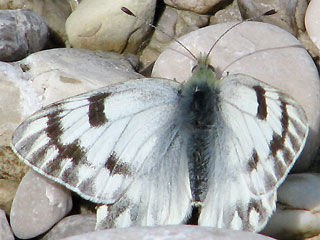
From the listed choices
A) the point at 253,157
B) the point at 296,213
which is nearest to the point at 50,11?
the point at 253,157

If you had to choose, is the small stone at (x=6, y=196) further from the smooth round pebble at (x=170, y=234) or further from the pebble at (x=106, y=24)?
the pebble at (x=106, y=24)

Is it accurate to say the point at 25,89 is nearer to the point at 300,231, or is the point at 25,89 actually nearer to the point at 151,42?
the point at 151,42

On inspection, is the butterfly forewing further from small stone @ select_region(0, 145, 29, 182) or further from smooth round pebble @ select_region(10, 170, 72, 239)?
small stone @ select_region(0, 145, 29, 182)

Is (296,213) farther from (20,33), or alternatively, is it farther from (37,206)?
(20,33)

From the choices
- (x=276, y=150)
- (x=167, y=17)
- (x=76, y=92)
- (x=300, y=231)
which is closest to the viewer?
(x=276, y=150)

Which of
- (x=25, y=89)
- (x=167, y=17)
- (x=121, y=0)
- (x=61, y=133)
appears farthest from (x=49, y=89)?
(x=167, y=17)

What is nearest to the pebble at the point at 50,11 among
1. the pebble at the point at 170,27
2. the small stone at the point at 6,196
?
the pebble at the point at 170,27
